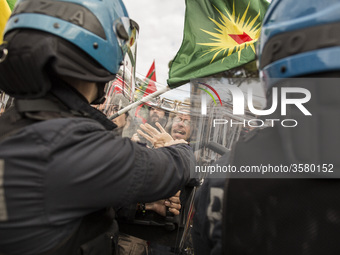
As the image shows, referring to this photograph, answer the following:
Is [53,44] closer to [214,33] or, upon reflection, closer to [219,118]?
[219,118]

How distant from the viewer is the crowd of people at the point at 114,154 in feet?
2.87

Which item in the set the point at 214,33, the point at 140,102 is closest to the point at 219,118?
the point at 140,102

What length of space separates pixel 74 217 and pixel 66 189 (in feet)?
0.53

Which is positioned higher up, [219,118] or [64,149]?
[219,118]

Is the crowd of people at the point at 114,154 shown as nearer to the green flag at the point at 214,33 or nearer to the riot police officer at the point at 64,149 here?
the riot police officer at the point at 64,149

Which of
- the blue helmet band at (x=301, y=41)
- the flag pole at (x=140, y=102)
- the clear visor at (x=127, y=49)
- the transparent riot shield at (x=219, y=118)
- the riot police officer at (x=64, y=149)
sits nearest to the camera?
the blue helmet band at (x=301, y=41)

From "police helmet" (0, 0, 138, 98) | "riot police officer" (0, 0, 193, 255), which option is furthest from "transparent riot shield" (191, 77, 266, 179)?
"police helmet" (0, 0, 138, 98)

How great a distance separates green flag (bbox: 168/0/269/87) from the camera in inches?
107

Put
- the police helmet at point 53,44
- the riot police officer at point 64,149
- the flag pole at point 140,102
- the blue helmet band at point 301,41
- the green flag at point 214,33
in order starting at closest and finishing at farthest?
the blue helmet band at point 301,41 < the riot police officer at point 64,149 < the police helmet at point 53,44 < the flag pole at point 140,102 < the green flag at point 214,33

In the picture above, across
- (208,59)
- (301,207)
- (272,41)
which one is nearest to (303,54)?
(272,41)

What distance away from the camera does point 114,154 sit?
113cm

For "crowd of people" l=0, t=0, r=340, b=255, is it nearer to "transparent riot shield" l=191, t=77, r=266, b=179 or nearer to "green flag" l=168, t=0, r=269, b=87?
"transparent riot shield" l=191, t=77, r=266, b=179

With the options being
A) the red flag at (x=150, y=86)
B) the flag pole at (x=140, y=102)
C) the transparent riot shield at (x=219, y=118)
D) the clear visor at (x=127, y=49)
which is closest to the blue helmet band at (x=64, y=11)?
the clear visor at (x=127, y=49)

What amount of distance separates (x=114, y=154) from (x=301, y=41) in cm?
91
